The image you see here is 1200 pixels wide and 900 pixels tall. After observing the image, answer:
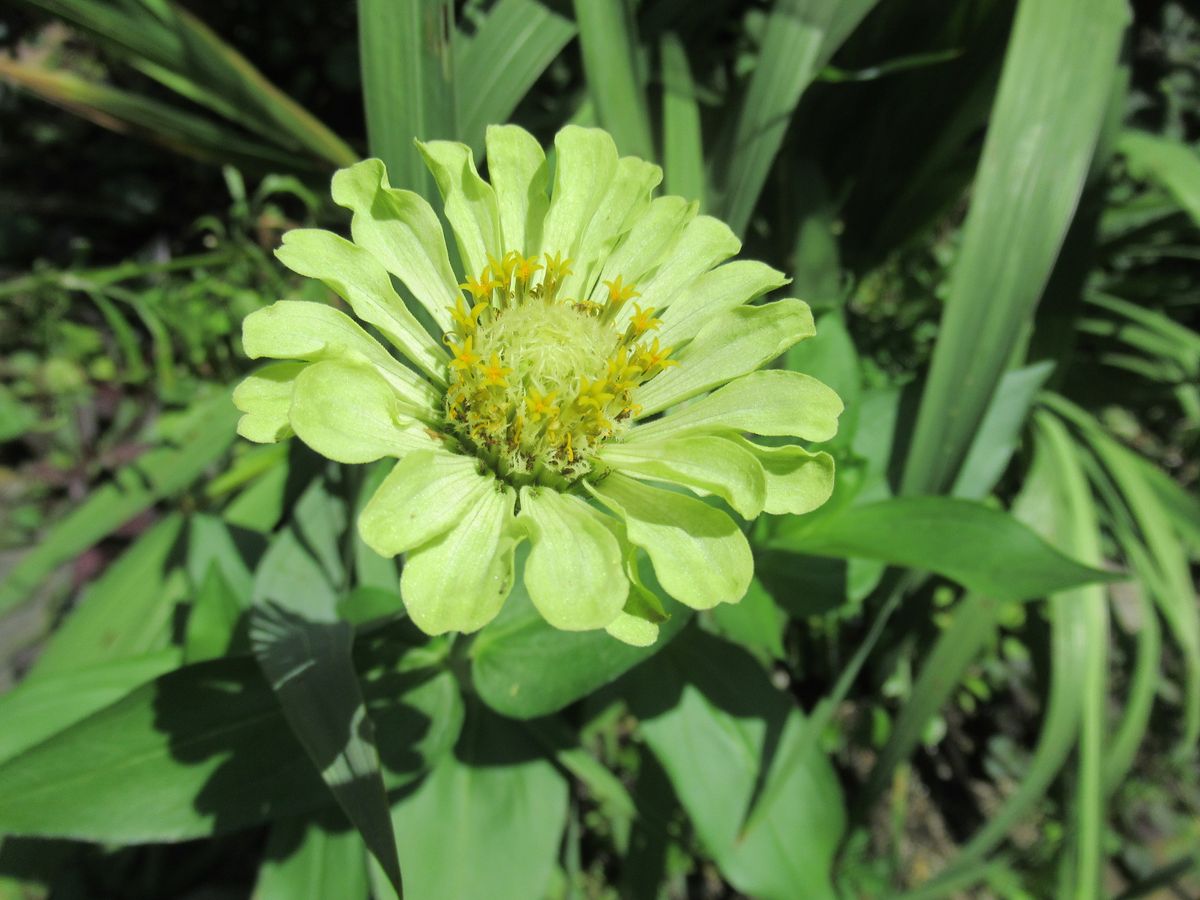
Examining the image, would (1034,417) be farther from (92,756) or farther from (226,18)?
(226,18)

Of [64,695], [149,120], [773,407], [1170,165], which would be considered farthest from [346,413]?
[1170,165]

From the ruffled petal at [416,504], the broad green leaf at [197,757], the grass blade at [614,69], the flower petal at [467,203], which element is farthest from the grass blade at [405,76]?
the broad green leaf at [197,757]

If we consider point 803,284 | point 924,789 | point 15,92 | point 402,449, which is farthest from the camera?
point 15,92

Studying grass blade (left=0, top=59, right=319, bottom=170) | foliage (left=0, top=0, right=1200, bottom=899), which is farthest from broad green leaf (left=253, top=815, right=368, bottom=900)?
grass blade (left=0, top=59, right=319, bottom=170)

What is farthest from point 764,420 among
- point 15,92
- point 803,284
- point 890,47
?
point 15,92

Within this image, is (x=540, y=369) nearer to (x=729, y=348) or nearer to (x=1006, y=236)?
(x=729, y=348)

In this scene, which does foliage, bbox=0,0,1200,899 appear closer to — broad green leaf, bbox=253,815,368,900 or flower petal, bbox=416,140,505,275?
broad green leaf, bbox=253,815,368,900
